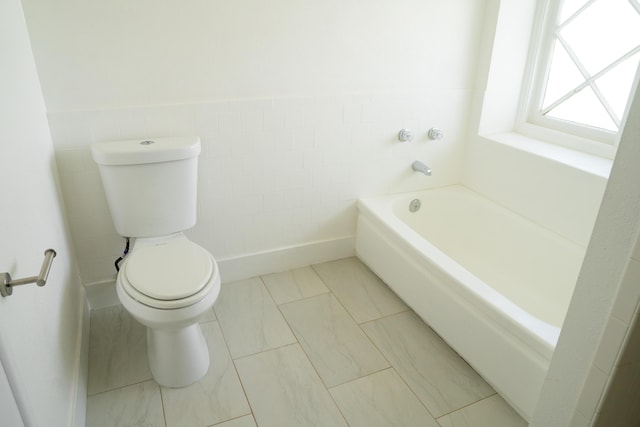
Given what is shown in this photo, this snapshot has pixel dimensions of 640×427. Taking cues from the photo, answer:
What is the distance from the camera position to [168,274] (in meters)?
1.74

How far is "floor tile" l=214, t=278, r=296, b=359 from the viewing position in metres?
2.09

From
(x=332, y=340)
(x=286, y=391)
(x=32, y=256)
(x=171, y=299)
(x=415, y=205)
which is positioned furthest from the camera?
(x=415, y=205)

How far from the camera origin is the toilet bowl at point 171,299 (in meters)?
1.64

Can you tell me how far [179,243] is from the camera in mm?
1969

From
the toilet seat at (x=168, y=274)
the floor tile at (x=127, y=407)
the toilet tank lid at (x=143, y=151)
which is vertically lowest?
the floor tile at (x=127, y=407)

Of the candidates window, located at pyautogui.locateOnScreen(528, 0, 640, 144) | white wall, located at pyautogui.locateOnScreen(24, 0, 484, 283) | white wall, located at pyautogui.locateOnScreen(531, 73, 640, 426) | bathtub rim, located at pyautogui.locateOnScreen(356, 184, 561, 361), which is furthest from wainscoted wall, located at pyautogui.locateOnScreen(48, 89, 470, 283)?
white wall, located at pyautogui.locateOnScreen(531, 73, 640, 426)

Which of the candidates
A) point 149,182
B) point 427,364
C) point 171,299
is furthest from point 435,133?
point 171,299

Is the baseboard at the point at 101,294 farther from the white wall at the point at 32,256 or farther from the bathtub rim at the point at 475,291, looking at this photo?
the bathtub rim at the point at 475,291

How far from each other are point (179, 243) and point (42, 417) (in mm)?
902

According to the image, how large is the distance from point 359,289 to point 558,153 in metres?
1.26

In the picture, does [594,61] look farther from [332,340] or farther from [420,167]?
[332,340]

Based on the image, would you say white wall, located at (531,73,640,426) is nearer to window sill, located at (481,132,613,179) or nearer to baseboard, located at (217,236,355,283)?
window sill, located at (481,132,613,179)

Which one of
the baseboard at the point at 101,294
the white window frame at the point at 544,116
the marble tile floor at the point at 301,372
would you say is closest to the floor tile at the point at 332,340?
the marble tile floor at the point at 301,372

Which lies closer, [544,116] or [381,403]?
[381,403]
